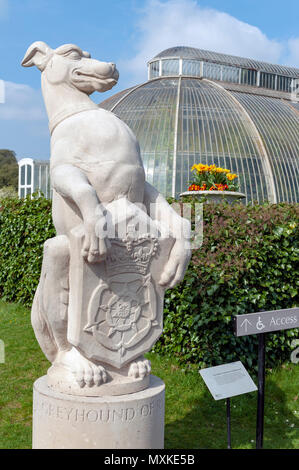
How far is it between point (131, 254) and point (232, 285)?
103 inches

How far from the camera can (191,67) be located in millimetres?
21812

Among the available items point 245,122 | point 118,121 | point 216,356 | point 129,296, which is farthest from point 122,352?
point 245,122

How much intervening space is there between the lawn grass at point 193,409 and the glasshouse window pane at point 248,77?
19.1 meters

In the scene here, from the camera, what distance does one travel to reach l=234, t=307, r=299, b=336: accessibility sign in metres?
3.70

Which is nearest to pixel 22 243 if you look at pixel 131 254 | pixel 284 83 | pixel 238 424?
pixel 238 424

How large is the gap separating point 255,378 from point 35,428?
307 centimetres

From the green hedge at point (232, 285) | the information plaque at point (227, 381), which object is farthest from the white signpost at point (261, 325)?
the green hedge at point (232, 285)

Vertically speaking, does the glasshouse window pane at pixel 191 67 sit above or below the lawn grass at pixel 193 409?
above

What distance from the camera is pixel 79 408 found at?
9.62 feet

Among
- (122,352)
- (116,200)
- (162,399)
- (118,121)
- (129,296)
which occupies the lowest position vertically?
(162,399)

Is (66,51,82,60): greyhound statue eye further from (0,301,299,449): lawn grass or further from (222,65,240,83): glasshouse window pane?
(222,65,240,83): glasshouse window pane

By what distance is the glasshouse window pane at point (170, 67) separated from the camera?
21.8 meters

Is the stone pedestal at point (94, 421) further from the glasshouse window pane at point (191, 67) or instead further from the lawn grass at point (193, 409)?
the glasshouse window pane at point (191, 67)

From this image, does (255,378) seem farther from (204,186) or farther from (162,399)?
(204,186)
